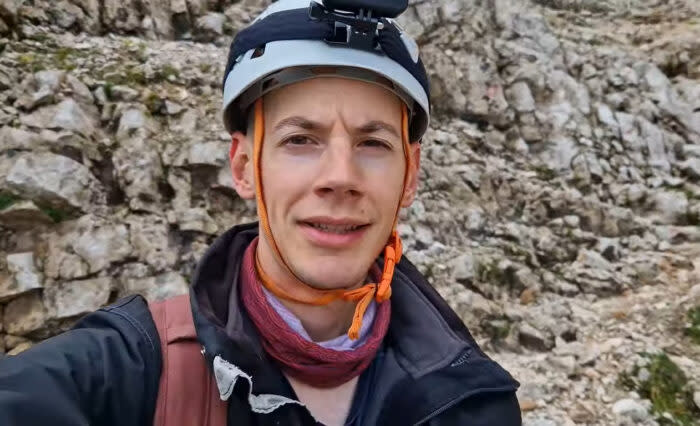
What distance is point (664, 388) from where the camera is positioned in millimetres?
4938

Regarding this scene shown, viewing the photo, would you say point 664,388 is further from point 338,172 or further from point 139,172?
point 139,172

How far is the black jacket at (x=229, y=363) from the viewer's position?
1.47m

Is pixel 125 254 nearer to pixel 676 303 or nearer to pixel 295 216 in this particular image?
pixel 295 216

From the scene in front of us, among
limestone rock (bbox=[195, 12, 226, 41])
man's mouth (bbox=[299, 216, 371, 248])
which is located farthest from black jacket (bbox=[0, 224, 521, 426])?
limestone rock (bbox=[195, 12, 226, 41])

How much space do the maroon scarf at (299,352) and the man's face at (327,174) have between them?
22 cm

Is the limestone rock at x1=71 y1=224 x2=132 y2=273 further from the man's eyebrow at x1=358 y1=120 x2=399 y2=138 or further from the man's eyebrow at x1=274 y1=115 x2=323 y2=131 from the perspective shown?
the man's eyebrow at x1=358 y1=120 x2=399 y2=138

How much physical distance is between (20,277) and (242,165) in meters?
3.68

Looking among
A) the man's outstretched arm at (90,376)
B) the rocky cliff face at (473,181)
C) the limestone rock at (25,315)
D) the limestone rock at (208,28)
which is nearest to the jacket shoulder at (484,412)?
the man's outstretched arm at (90,376)

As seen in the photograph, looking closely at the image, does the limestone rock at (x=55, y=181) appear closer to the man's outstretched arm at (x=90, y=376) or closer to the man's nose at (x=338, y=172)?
the man's outstretched arm at (x=90, y=376)

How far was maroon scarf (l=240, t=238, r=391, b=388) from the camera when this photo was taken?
6.33 ft

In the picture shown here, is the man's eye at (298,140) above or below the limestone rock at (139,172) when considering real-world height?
above

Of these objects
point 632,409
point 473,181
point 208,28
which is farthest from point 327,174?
point 208,28

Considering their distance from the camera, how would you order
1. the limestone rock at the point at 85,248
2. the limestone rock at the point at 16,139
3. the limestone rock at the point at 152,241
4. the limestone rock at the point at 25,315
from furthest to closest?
1. the limestone rock at the point at 152,241
2. the limestone rock at the point at 16,139
3. the limestone rock at the point at 85,248
4. the limestone rock at the point at 25,315

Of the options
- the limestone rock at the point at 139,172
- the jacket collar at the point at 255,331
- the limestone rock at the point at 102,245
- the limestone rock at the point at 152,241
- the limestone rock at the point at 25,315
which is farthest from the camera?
the limestone rock at the point at 139,172
